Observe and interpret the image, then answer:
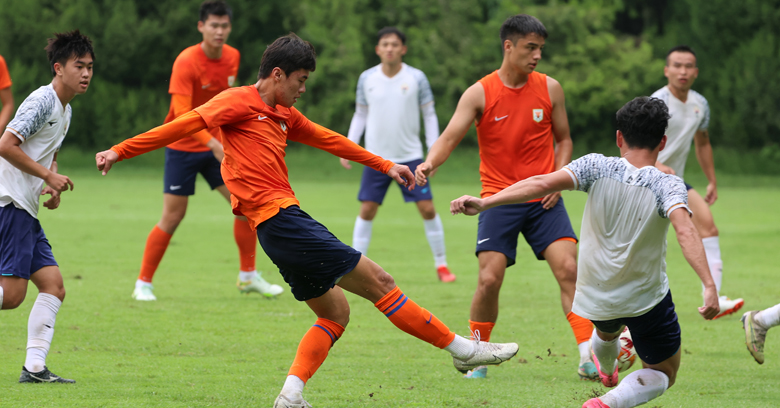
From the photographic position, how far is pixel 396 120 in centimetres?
923

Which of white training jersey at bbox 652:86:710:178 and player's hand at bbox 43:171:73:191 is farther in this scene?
white training jersey at bbox 652:86:710:178

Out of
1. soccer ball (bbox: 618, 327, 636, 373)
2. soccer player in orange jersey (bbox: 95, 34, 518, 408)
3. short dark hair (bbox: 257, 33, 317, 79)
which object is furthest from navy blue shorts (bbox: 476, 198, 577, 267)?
short dark hair (bbox: 257, 33, 317, 79)

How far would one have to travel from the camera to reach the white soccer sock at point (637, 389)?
12.9ft

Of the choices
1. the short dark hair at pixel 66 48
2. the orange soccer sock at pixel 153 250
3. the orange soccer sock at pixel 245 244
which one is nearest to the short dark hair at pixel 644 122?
the short dark hair at pixel 66 48

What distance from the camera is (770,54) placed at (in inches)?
1075

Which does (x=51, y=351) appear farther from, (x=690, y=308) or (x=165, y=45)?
(x=165, y=45)

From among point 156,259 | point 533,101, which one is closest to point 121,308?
point 156,259

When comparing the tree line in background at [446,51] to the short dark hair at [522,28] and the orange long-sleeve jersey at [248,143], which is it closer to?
the short dark hair at [522,28]

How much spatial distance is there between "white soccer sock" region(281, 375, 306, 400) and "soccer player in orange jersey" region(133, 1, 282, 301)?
3573mm

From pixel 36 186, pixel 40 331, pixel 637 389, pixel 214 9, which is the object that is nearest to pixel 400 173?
pixel 637 389

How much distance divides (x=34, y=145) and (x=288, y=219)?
1693mm

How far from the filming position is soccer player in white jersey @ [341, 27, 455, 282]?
8977mm

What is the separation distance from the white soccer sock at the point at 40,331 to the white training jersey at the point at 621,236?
3.03 m

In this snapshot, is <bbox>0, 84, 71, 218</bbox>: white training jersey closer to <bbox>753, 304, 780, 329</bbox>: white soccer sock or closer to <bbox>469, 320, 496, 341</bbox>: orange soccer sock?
<bbox>469, 320, 496, 341</bbox>: orange soccer sock
